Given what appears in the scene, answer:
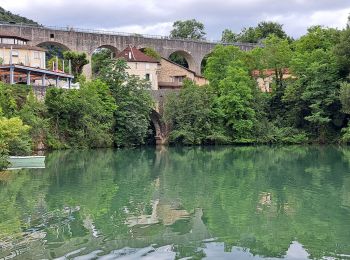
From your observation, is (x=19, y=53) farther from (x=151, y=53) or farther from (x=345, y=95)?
(x=345, y=95)

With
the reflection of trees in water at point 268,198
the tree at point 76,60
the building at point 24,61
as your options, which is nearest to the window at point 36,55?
the building at point 24,61

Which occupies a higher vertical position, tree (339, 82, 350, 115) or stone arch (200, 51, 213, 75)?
stone arch (200, 51, 213, 75)

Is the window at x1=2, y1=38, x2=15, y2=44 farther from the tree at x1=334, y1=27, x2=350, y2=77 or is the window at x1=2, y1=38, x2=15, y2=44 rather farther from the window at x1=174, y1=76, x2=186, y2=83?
the tree at x1=334, y1=27, x2=350, y2=77

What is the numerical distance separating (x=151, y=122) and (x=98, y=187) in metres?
31.9

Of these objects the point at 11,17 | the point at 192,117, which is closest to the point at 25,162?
the point at 192,117

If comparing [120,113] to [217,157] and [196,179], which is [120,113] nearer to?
[217,157]

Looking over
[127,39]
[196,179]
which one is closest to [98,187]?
[196,179]

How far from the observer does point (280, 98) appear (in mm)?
56188

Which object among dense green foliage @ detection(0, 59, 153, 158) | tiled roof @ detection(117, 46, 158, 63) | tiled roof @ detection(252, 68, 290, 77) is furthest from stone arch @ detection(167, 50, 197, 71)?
dense green foliage @ detection(0, 59, 153, 158)

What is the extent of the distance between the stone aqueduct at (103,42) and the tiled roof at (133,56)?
2609mm

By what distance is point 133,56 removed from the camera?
57.9 meters

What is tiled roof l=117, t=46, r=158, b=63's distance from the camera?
Result: 189 ft

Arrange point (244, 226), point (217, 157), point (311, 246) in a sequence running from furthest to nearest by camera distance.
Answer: point (217, 157), point (244, 226), point (311, 246)

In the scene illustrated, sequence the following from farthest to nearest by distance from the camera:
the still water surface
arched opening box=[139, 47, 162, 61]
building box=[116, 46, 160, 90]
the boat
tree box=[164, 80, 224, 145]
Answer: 1. arched opening box=[139, 47, 162, 61]
2. building box=[116, 46, 160, 90]
3. tree box=[164, 80, 224, 145]
4. the boat
5. the still water surface
